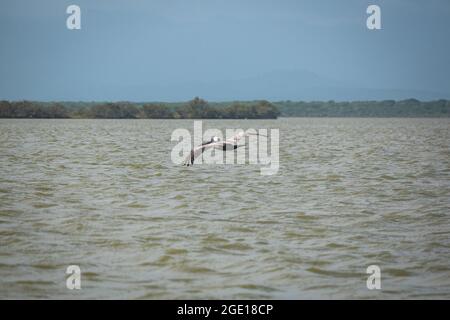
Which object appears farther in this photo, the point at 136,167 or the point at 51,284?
the point at 136,167

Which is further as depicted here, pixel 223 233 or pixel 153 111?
pixel 153 111

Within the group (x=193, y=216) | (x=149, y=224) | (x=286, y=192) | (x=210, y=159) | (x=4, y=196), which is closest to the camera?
(x=149, y=224)

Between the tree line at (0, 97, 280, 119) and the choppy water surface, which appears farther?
the tree line at (0, 97, 280, 119)

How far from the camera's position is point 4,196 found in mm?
14281

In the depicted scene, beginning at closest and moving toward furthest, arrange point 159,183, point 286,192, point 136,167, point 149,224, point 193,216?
point 149,224 < point 193,216 < point 286,192 < point 159,183 < point 136,167

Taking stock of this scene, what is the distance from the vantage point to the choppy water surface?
8164 millimetres

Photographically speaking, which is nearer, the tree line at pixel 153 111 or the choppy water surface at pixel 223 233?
the choppy water surface at pixel 223 233

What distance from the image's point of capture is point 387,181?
1756cm

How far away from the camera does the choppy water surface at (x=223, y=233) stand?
8164 millimetres

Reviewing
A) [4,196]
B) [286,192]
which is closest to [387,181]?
[286,192]

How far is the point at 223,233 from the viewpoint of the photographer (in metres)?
10.7
